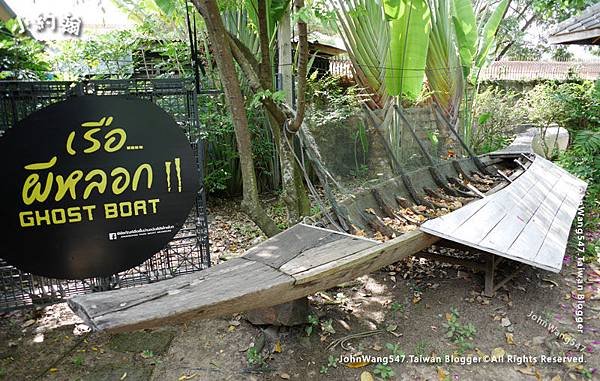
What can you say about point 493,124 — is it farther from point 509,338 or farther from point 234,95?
point 234,95

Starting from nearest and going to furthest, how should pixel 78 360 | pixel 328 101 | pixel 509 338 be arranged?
pixel 78 360 → pixel 509 338 → pixel 328 101

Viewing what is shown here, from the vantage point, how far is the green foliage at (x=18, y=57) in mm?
3561

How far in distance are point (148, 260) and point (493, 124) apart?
7.82 metres

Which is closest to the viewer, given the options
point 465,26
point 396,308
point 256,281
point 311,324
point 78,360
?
point 256,281

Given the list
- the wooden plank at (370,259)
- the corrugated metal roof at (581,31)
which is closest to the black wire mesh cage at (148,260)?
the wooden plank at (370,259)

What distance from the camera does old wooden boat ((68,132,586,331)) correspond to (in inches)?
81.4

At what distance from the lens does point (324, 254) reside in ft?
9.17

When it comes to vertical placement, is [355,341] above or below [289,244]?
below

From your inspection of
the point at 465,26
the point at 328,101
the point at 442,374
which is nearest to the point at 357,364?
the point at 442,374

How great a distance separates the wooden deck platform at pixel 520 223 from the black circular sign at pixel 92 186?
1950 millimetres

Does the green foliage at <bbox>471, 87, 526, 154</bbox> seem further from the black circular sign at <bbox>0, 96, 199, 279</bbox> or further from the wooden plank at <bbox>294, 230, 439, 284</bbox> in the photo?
the black circular sign at <bbox>0, 96, 199, 279</bbox>

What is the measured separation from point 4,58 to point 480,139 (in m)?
8.04

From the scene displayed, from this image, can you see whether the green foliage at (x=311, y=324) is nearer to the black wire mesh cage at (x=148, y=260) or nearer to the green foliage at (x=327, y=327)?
the green foliage at (x=327, y=327)

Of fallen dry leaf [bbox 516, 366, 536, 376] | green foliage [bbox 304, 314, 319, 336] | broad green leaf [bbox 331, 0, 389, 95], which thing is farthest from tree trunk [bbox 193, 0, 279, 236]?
broad green leaf [bbox 331, 0, 389, 95]
